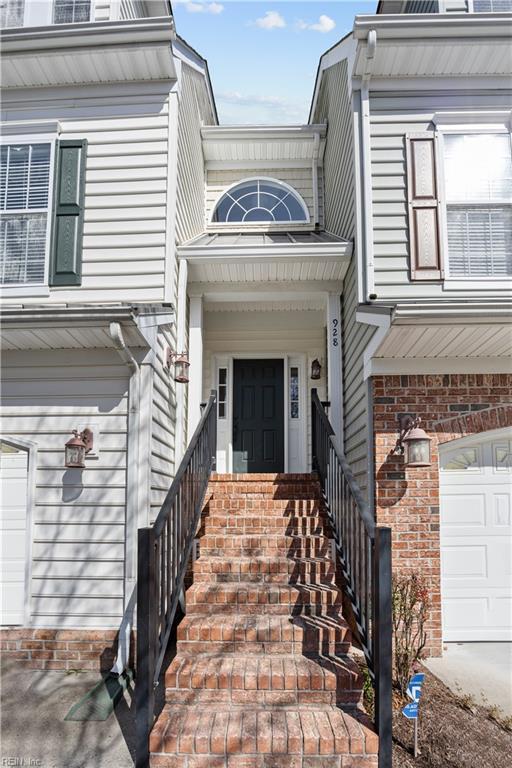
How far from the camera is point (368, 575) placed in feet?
11.1

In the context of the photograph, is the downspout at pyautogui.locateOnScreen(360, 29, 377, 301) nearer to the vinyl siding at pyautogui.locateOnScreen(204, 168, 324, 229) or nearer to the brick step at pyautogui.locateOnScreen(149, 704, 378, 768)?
the vinyl siding at pyautogui.locateOnScreen(204, 168, 324, 229)

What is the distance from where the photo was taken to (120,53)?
17.7ft

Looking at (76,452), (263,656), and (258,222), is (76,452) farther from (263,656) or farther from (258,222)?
(258,222)

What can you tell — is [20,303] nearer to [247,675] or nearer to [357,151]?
[357,151]

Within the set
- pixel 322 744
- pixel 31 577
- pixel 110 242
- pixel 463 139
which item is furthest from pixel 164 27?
pixel 322 744

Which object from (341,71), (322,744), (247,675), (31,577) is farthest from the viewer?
(341,71)

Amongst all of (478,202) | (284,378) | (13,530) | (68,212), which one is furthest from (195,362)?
(478,202)

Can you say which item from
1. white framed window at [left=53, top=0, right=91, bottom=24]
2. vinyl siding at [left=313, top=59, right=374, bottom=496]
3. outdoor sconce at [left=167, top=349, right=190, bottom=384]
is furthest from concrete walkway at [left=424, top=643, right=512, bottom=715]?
white framed window at [left=53, top=0, right=91, bottom=24]

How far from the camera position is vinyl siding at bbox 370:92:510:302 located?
525 centimetres

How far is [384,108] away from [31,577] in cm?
550

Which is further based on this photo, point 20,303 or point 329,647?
point 20,303

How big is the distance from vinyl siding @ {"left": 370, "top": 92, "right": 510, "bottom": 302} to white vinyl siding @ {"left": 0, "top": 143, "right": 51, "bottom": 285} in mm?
3319

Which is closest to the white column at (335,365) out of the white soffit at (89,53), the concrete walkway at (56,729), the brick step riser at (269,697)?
the white soffit at (89,53)

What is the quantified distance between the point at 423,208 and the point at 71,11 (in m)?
4.40
